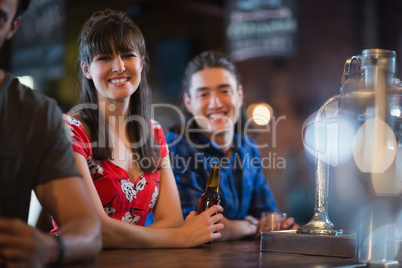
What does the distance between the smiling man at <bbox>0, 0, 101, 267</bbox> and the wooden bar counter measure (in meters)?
0.12

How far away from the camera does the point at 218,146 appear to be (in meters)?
2.73

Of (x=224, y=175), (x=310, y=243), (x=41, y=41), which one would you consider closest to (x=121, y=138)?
(x=224, y=175)

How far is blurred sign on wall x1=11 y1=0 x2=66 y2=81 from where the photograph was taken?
4719 millimetres

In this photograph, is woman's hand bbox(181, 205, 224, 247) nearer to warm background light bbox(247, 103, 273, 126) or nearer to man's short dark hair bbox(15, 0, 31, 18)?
man's short dark hair bbox(15, 0, 31, 18)

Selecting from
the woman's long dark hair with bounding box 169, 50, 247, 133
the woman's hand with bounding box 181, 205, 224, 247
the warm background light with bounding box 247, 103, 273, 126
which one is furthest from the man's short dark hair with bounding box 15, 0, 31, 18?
the warm background light with bounding box 247, 103, 273, 126

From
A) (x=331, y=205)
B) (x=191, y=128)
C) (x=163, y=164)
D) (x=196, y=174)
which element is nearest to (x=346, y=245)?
(x=163, y=164)

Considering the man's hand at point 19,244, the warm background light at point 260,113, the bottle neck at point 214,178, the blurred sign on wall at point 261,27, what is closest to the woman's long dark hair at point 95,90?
the bottle neck at point 214,178

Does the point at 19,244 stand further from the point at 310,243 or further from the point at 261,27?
the point at 261,27

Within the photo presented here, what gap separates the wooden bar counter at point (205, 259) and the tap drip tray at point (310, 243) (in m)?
0.03

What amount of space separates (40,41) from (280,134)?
3.21 metres

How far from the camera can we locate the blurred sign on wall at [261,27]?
18.4 feet

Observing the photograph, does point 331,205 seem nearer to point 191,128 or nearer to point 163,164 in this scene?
point 191,128

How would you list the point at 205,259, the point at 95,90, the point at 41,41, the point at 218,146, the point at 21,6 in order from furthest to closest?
the point at 41,41
the point at 218,146
the point at 95,90
the point at 205,259
the point at 21,6

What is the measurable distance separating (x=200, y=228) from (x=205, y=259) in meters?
0.35
